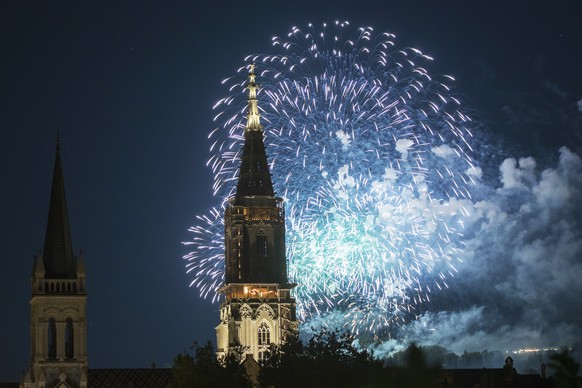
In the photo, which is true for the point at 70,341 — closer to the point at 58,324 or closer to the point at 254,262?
the point at 58,324

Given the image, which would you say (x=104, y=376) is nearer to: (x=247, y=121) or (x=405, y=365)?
(x=247, y=121)

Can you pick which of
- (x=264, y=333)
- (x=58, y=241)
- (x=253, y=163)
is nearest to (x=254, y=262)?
(x=264, y=333)

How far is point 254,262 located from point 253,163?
1158 cm

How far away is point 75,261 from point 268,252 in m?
34.2

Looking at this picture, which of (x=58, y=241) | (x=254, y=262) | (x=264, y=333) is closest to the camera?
(x=58, y=241)

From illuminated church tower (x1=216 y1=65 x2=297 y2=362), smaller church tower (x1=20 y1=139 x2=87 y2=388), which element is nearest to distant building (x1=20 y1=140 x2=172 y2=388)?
smaller church tower (x1=20 y1=139 x2=87 y2=388)

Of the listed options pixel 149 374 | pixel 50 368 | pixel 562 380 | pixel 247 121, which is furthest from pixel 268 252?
pixel 562 380

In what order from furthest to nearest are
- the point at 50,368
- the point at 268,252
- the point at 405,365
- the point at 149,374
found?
1. the point at 268,252
2. the point at 149,374
3. the point at 50,368
4. the point at 405,365

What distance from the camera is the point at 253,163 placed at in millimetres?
160500

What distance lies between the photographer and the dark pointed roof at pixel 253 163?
159262 millimetres

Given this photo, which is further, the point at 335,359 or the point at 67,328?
the point at 67,328

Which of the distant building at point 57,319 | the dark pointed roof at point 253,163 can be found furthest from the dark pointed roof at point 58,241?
the dark pointed roof at point 253,163

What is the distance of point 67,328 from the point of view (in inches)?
4983

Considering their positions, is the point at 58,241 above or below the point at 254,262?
below
